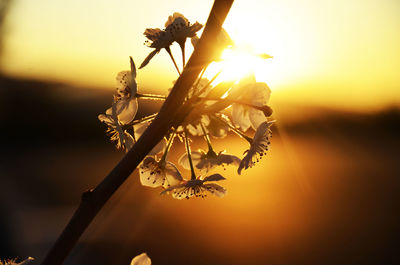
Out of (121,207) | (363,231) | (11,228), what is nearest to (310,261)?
(363,231)

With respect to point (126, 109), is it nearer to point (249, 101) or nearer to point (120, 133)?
point (120, 133)

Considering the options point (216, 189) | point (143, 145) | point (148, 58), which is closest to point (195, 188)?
point (216, 189)

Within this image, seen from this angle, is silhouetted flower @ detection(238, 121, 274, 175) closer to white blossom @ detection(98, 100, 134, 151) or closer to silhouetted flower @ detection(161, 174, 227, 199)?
silhouetted flower @ detection(161, 174, 227, 199)

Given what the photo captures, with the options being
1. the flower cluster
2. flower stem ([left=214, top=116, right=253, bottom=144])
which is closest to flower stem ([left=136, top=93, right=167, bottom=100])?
the flower cluster

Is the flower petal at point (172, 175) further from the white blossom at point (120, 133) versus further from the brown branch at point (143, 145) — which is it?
the brown branch at point (143, 145)

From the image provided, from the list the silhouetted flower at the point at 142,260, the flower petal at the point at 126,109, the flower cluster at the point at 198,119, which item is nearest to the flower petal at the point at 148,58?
the flower cluster at the point at 198,119

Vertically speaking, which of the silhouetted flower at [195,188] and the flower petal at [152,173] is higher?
the flower petal at [152,173]
